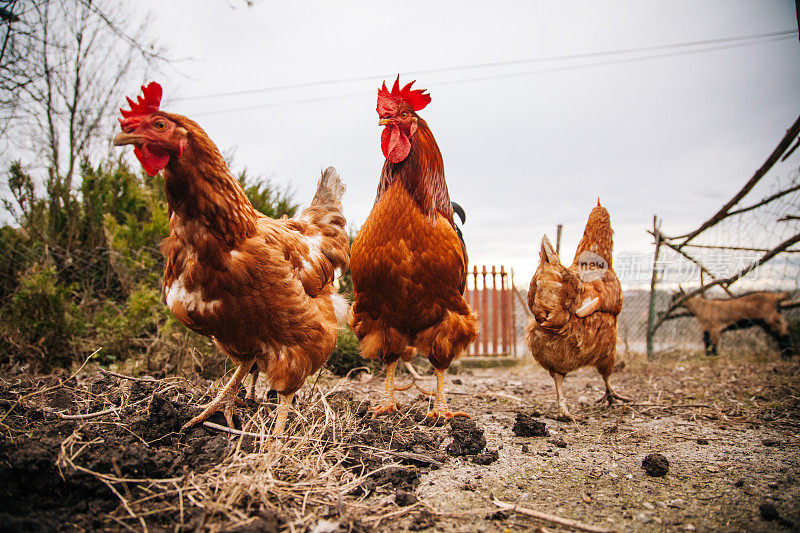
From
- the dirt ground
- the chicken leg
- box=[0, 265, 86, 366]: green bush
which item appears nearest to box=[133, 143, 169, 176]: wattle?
the dirt ground

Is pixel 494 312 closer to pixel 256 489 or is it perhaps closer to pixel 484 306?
pixel 484 306

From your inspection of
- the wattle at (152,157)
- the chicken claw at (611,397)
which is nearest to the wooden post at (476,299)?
the chicken claw at (611,397)

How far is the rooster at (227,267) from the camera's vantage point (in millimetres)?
2191

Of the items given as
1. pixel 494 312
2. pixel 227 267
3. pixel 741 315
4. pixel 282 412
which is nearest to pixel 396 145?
pixel 227 267

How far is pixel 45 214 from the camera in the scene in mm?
6766

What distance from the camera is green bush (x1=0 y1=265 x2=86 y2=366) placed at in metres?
4.93

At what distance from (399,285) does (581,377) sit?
4.88 meters

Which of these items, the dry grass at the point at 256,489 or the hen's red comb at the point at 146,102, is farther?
the hen's red comb at the point at 146,102

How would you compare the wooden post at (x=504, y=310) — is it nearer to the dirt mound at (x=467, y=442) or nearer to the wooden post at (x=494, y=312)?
the wooden post at (x=494, y=312)

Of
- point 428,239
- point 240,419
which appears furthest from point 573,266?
point 240,419

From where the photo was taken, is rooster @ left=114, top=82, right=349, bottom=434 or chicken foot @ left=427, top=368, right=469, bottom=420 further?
chicken foot @ left=427, top=368, right=469, bottom=420

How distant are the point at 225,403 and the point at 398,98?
103 inches

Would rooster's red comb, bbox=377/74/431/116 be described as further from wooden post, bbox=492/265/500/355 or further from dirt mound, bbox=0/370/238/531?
wooden post, bbox=492/265/500/355

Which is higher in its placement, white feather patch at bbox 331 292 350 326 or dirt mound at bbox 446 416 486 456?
white feather patch at bbox 331 292 350 326
